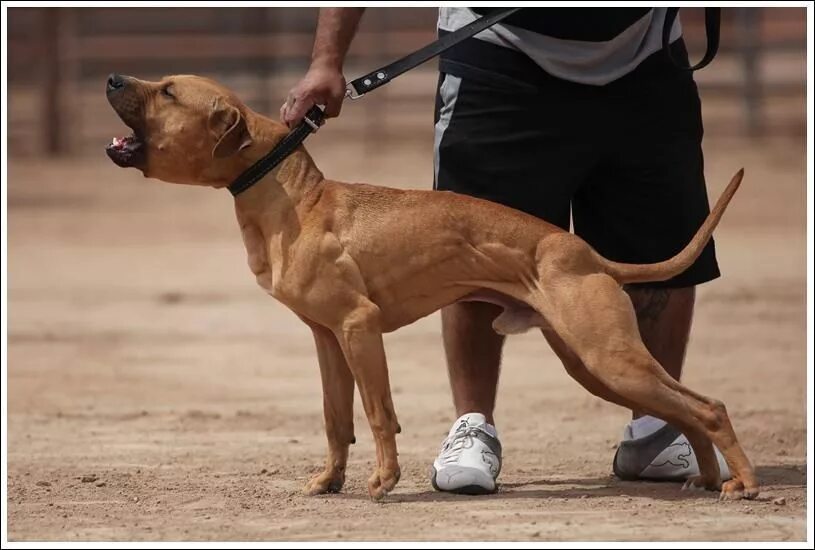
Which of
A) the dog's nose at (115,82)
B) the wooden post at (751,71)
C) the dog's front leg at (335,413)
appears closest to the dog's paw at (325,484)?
the dog's front leg at (335,413)

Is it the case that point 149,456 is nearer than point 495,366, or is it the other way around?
point 495,366

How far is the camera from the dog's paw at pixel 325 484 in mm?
5188

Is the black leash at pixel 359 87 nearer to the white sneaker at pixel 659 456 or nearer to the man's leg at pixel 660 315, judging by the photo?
the man's leg at pixel 660 315

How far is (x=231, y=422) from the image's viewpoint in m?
7.05

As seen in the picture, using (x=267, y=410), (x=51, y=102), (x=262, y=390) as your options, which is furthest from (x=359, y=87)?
(x=51, y=102)

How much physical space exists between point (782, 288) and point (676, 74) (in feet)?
18.6

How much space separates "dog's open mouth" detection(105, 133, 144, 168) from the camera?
495cm

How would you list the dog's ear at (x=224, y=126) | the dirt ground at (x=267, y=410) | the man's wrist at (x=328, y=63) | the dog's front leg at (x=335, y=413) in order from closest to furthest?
the dirt ground at (x=267, y=410)
the dog's ear at (x=224, y=126)
the man's wrist at (x=328, y=63)
the dog's front leg at (x=335, y=413)

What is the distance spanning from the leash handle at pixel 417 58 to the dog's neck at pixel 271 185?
0.29m

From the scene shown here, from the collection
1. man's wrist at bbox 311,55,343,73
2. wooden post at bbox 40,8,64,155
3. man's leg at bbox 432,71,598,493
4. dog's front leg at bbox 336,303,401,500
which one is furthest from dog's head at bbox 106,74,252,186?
wooden post at bbox 40,8,64,155

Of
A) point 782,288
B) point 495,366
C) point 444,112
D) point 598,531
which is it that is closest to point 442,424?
point 495,366

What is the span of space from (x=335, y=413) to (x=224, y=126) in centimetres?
104

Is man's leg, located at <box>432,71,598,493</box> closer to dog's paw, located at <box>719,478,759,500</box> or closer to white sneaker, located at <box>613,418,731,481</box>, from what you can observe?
white sneaker, located at <box>613,418,731,481</box>

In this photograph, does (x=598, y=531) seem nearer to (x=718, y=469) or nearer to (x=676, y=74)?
(x=718, y=469)
